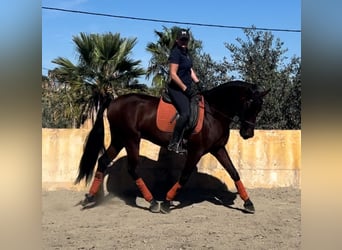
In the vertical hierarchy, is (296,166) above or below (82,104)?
below

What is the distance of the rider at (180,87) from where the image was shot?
5156mm

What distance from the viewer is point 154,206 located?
5441 millimetres

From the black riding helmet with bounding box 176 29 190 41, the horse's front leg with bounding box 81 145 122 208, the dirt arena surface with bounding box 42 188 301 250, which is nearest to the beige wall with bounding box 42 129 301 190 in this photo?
the dirt arena surface with bounding box 42 188 301 250

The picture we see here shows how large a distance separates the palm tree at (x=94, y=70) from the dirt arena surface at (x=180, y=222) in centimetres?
425

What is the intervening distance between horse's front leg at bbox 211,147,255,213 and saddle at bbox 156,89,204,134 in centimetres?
46

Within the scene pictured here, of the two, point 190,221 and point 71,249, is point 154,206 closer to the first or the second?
point 190,221

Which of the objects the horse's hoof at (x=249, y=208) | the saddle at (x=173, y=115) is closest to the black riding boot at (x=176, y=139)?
the saddle at (x=173, y=115)

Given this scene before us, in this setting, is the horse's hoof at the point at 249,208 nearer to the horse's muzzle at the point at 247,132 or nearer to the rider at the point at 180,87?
the horse's muzzle at the point at 247,132

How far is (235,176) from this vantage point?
548 cm

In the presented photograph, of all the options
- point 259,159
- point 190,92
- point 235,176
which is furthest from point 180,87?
point 259,159

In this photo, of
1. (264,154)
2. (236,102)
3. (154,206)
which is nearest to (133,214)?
(154,206)

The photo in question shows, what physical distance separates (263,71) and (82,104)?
13.9 feet

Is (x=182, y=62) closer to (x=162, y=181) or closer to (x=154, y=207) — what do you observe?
(x=154, y=207)

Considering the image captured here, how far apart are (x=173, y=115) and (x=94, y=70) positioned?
5.44 meters
